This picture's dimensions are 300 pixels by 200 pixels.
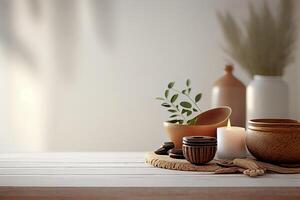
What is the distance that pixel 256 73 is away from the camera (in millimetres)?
1476

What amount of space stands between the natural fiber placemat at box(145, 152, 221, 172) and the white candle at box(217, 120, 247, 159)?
0.06 meters

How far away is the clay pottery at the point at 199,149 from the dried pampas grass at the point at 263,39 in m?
0.55

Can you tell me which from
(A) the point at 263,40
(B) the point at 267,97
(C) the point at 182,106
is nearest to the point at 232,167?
(C) the point at 182,106

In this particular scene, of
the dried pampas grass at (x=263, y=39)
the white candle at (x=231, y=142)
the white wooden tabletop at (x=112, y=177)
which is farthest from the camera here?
the dried pampas grass at (x=263, y=39)

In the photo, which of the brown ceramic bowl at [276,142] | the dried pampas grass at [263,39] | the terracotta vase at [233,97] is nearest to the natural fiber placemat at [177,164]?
the brown ceramic bowl at [276,142]

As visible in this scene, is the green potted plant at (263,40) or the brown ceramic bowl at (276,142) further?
the green potted plant at (263,40)

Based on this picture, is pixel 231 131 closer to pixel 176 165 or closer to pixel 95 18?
pixel 176 165

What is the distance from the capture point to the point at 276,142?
998 millimetres

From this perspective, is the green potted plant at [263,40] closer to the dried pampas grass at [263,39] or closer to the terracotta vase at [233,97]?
the dried pampas grass at [263,39]

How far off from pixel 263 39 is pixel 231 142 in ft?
1.72

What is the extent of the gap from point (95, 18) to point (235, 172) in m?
0.79

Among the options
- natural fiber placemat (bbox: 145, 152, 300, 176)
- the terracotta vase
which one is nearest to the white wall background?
the terracotta vase

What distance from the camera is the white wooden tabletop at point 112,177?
0.93m

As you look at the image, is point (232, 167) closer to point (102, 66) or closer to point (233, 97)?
point (233, 97)
